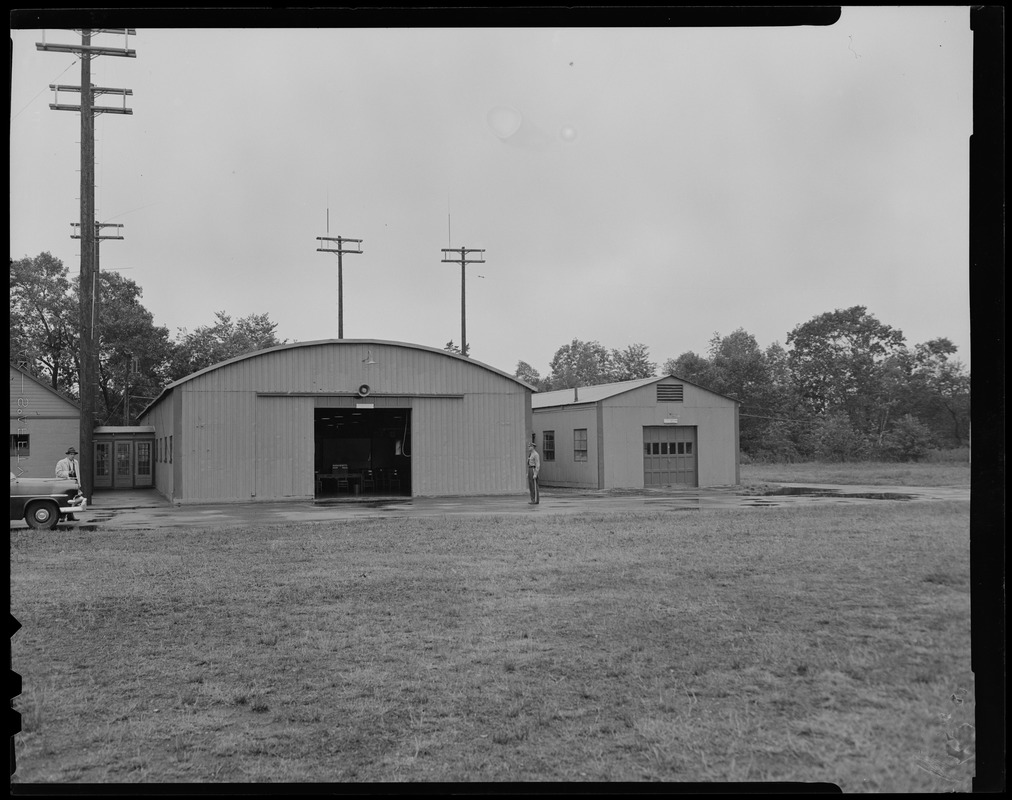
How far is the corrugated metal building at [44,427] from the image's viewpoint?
88.6 ft

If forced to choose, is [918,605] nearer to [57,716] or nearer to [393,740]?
[393,740]

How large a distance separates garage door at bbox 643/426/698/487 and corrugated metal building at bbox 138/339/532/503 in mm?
4026

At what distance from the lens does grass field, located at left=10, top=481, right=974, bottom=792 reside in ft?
15.8

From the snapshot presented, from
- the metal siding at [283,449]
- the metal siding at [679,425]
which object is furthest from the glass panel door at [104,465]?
the metal siding at [679,425]

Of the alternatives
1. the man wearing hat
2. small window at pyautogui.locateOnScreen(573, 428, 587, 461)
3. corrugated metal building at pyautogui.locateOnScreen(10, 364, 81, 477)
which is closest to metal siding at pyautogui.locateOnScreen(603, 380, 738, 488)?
small window at pyautogui.locateOnScreen(573, 428, 587, 461)

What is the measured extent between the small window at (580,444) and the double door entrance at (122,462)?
1454cm

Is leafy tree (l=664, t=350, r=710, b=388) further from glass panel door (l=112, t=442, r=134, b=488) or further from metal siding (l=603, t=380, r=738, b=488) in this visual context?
→ glass panel door (l=112, t=442, r=134, b=488)

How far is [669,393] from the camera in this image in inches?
990

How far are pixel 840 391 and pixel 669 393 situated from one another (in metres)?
7.41

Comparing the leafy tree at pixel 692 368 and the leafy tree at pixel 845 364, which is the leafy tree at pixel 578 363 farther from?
the leafy tree at pixel 845 364

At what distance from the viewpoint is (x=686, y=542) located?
12375 millimetres

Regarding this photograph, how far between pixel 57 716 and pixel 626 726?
147 inches

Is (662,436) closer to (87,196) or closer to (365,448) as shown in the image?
(365,448)

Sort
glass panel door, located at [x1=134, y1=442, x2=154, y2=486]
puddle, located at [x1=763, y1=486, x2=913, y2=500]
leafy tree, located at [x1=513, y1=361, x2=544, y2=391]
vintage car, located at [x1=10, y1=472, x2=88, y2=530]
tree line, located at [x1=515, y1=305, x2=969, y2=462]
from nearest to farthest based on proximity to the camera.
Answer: tree line, located at [x1=515, y1=305, x2=969, y2=462]
vintage car, located at [x1=10, y1=472, x2=88, y2=530]
puddle, located at [x1=763, y1=486, x2=913, y2=500]
glass panel door, located at [x1=134, y1=442, x2=154, y2=486]
leafy tree, located at [x1=513, y1=361, x2=544, y2=391]
